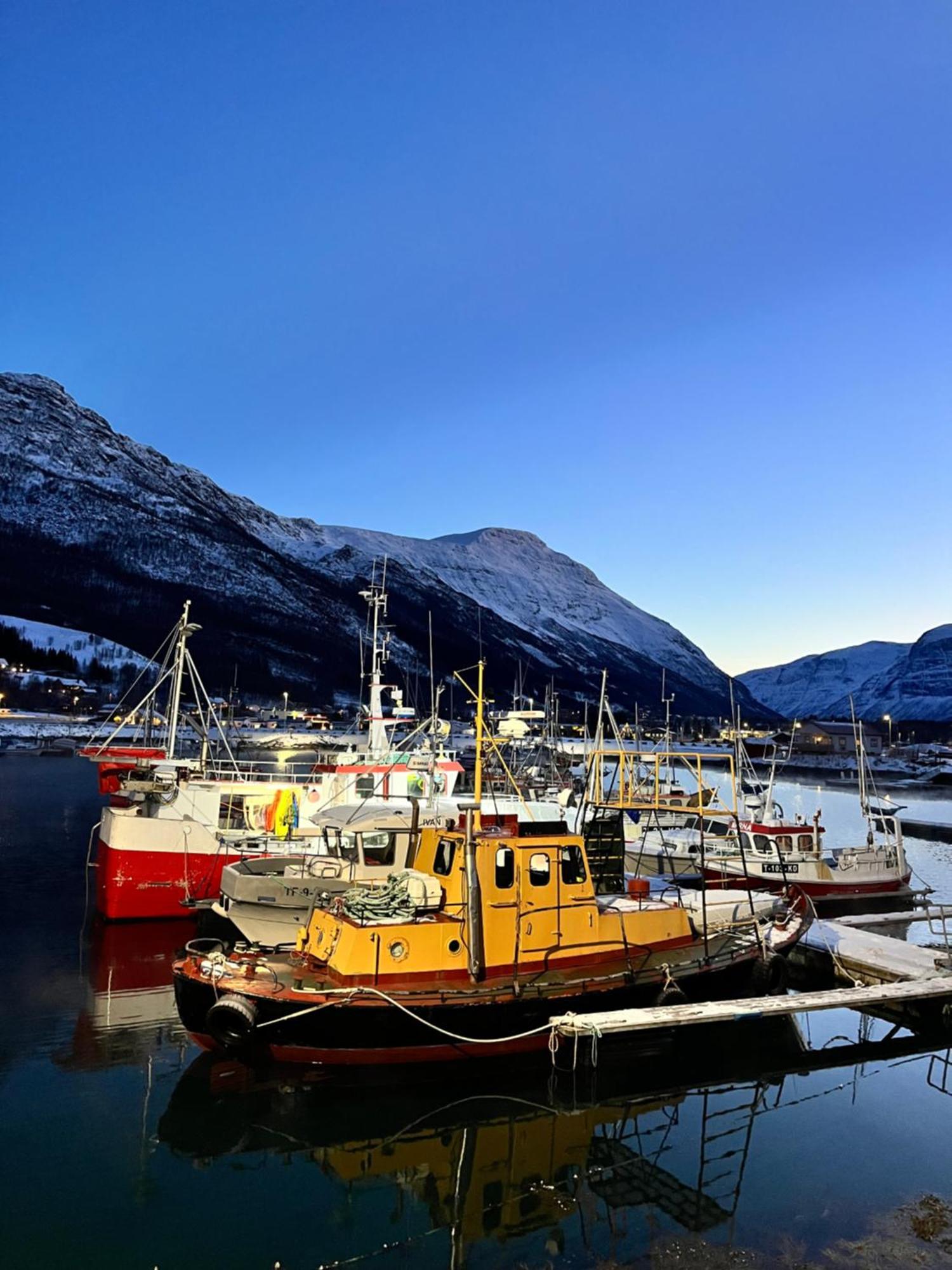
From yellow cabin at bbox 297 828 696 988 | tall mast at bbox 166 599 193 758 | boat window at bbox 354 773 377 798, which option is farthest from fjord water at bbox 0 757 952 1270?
boat window at bbox 354 773 377 798

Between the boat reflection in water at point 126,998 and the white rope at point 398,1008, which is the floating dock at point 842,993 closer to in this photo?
the white rope at point 398,1008

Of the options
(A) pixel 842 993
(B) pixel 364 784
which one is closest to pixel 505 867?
(A) pixel 842 993

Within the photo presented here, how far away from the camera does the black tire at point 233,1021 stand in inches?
486

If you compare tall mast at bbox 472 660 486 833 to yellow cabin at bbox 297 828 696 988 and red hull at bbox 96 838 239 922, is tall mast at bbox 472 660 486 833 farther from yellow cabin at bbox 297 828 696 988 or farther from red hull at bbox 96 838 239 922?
red hull at bbox 96 838 239 922

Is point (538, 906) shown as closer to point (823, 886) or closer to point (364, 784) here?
point (364, 784)

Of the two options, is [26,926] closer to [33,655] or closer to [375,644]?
[375,644]

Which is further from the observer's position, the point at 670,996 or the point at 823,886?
the point at 823,886

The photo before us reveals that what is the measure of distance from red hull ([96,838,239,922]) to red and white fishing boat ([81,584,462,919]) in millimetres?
24

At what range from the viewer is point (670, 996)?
14.4 m

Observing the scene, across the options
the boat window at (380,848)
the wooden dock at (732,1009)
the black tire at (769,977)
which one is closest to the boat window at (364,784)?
the boat window at (380,848)

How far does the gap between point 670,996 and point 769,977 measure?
3037 millimetres

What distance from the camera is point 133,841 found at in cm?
2445

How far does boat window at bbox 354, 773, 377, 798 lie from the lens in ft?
99.5

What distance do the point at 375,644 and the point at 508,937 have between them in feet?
63.3
